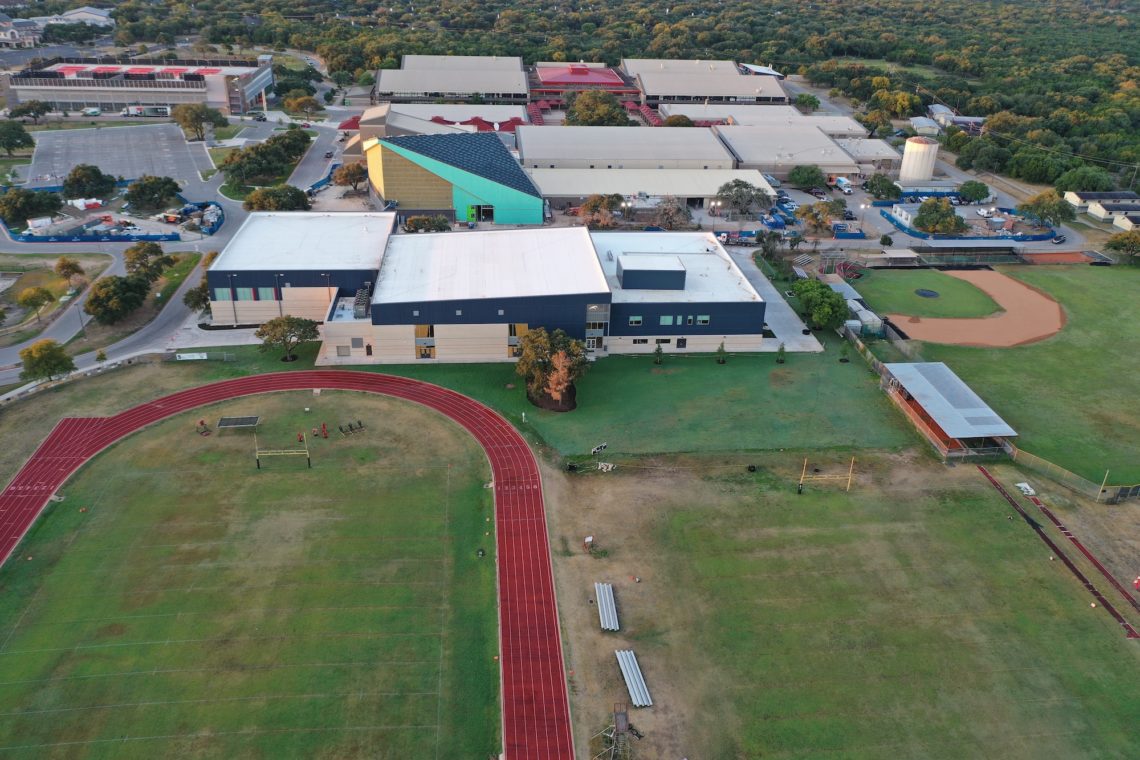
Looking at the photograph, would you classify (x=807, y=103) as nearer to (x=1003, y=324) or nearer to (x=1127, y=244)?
(x=1127, y=244)

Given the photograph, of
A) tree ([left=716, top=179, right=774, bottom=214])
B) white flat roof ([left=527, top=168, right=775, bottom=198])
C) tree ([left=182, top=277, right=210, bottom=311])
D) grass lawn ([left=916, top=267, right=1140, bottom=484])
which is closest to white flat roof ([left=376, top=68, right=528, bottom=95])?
white flat roof ([left=527, top=168, right=775, bottom=198])

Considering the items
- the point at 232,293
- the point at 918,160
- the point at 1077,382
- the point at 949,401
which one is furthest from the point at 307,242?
the point at 918,160

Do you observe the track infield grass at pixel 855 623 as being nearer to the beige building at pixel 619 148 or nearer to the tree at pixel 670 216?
the tree at pixel 670 216

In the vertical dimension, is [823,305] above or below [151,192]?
below

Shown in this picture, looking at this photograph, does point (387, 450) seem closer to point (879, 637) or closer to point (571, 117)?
point (879, 637)

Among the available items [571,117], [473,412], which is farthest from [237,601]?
[571,117]

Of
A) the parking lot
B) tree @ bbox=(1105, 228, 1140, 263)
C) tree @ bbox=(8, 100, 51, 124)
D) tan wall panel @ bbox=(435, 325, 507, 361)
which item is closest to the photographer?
tan wall panel @ bbox=(435, 325, 507, 361)

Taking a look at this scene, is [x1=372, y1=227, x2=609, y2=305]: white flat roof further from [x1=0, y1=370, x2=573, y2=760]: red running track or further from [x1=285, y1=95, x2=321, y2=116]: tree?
[x1=285, y1=95, x2=321, y2=116]: tree
